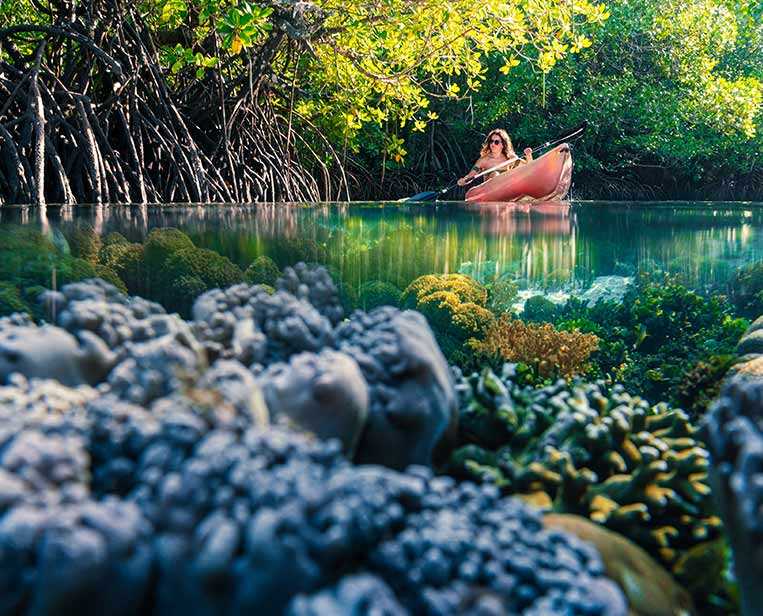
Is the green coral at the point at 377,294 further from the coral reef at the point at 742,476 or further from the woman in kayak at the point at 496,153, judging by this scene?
the woman in kayak at the point at 496,153

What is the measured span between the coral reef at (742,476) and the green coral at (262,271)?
5.75 feet

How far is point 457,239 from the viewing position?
4.23m

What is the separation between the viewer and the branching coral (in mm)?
4305

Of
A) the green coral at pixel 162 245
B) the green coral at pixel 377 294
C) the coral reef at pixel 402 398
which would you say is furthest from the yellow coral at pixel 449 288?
the coral reef at pixel 402 398

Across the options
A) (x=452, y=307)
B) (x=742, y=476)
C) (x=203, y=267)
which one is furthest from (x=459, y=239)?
(x=742, y=476)

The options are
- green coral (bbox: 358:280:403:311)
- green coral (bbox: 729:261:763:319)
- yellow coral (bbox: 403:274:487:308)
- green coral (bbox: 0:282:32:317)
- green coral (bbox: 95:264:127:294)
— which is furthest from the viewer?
green coral (bbox: 729:261:763:319)

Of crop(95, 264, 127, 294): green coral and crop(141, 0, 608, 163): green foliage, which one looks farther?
crop(141, 0, 608, 163): green foliage

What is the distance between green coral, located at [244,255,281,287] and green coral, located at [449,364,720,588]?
110cm

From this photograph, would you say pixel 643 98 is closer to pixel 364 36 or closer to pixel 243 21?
pixel 364 36

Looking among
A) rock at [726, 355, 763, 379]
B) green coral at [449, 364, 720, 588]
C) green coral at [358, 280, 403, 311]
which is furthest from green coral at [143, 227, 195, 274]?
rock at [726, 355, 763, 379]

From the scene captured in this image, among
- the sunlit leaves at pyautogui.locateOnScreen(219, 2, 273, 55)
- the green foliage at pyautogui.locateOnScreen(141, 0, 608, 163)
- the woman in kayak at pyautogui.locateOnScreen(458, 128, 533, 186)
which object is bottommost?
the woman in kayak at pyautogui.locateOnScreen(458, 128, 533, 186)

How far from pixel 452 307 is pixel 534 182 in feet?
28.5

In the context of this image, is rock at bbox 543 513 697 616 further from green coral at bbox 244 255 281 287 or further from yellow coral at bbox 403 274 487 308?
yellow coral at bbox 403 274 487 308

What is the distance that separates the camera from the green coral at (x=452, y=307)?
14.1 feet
